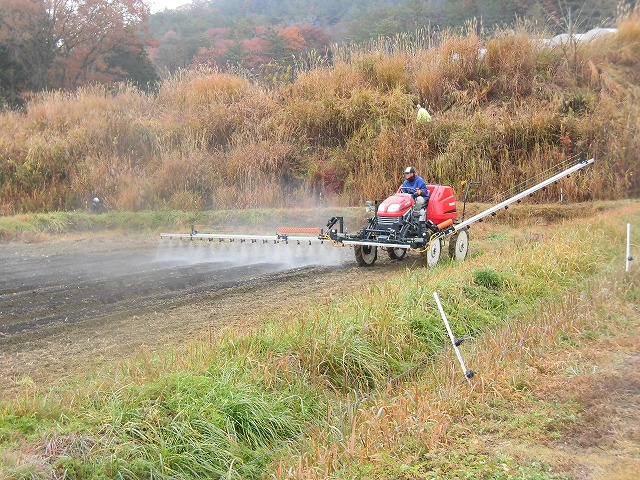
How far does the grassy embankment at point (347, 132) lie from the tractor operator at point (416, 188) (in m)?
5.80

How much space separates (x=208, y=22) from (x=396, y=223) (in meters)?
39.5

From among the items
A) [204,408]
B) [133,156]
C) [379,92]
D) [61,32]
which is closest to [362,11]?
[61,32]

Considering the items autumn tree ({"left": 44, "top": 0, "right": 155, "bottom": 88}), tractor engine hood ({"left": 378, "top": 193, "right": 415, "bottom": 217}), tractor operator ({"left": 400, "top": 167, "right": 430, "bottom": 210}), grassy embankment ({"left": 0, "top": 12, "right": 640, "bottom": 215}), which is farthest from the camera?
autumn tree ({"left": 44, "top": 0, "right": 155, "bottom": 88})

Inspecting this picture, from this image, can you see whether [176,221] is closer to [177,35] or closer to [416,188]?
[416,188]

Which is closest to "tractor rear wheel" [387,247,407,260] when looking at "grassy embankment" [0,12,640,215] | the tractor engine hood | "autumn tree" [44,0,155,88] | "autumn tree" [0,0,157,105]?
the tractor engine hood

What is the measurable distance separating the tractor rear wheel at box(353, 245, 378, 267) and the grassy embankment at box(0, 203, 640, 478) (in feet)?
11.2

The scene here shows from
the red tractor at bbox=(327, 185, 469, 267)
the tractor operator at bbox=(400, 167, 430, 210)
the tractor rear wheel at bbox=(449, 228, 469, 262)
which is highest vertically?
the tractor operator at bbox=(400, 167, 430, 210)

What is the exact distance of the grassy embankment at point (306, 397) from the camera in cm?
437

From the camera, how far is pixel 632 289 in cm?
790

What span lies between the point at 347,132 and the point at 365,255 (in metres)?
9.22

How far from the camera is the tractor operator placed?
37.3 feet

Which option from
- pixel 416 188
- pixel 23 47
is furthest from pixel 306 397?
pixel 23 47

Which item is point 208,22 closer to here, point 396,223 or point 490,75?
point 490,75

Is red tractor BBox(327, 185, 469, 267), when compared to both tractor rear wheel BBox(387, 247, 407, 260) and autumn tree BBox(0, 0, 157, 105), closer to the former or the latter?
tractor rear wheel BBox(387, 247, 407, 260)
